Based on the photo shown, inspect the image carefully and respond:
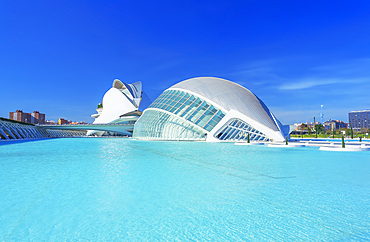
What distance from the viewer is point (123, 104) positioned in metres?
73.4

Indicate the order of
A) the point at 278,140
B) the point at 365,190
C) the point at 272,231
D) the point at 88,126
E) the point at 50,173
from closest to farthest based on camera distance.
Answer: the point at 272,231 → the point at 365,190 → the point at 50,173 → the point at 278,140 → the point at 88,126

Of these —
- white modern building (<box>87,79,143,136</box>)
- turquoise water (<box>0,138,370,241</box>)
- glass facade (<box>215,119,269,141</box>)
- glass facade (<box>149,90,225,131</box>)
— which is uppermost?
white modern building (<box>87,79,143,136</box>)

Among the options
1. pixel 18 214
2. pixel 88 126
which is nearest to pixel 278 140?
pixel 18 214

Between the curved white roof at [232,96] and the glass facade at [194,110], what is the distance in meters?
0.94

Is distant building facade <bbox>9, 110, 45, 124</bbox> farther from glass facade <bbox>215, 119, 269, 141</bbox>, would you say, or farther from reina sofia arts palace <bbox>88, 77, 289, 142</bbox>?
glass facade <bbox>215, 119, 269, 141</bbox>

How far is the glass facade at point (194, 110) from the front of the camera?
1233 inches

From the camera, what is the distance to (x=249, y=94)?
35.8 meters

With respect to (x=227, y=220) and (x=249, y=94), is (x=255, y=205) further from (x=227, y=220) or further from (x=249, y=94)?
(x=249, y=94)

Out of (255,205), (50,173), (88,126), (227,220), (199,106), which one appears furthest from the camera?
(88,126)

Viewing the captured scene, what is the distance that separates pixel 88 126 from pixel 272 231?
220 ft

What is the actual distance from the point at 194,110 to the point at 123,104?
44636 millimetres

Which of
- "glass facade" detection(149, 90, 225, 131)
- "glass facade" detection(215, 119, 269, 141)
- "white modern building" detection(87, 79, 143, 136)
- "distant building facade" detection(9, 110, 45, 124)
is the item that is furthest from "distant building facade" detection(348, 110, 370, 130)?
"distant building facade" detection(9, 110, 45, 124)

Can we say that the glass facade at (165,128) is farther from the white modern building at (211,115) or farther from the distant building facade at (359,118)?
the distant building facade at (359,118)

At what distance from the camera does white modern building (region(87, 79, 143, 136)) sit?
7081 cm
